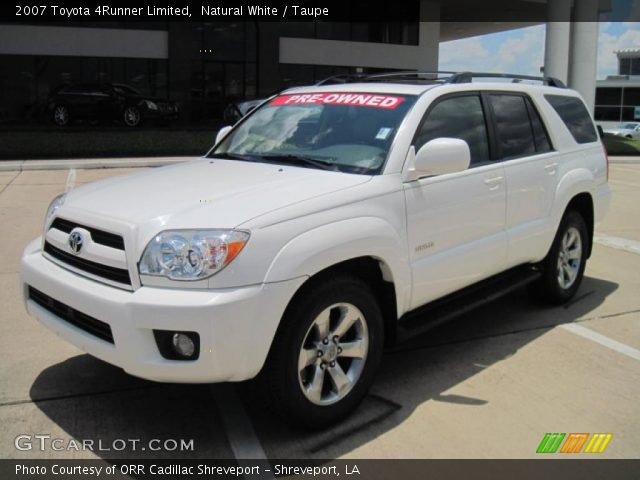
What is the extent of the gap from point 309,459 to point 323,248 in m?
→ 1.05

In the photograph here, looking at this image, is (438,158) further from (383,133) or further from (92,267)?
(92,267)

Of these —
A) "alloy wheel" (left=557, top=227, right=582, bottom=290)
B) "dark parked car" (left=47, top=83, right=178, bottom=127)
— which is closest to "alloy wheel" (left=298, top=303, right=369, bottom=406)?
"alloy wheel" (left=557, top=227, right=582, bottom=290)

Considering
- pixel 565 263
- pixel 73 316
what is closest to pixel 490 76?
pixel 565 263

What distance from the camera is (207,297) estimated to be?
2.87 m

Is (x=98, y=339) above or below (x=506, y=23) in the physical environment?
below

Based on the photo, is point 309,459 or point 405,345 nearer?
point 309,459

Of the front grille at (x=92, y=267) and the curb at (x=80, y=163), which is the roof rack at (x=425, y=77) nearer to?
the front grille at (x=92, y=267)

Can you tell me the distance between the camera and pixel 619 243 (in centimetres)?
822

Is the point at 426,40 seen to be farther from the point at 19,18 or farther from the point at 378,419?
the point at 378,419

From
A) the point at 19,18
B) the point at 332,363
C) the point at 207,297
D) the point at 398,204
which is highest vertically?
the point at 19,18

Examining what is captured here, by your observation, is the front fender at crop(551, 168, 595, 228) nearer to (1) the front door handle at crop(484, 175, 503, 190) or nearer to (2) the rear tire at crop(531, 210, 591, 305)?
(2) the rear tire at crop(531, 210, 591, 305)

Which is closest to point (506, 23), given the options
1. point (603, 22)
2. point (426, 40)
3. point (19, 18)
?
point (603, 22)

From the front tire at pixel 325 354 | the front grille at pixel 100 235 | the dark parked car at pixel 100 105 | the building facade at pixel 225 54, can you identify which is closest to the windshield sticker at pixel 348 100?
the front tire at pixel 325 354

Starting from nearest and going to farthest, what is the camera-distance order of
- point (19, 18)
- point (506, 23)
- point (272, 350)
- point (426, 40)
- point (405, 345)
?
point (272, 350) → point (405, 345) → point (19, 18) → point (426, 40) → point (506, 23)
